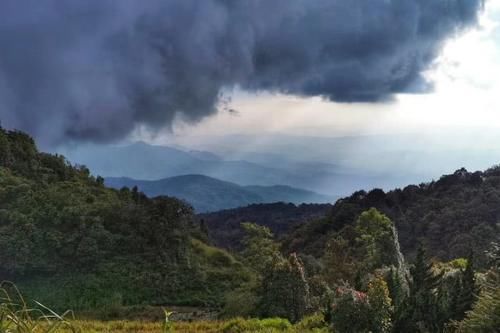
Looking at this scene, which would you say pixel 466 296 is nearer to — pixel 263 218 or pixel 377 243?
pixel 377 243

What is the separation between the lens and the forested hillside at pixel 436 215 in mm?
54219

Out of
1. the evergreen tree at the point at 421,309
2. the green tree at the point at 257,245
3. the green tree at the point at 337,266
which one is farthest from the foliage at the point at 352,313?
the green tree at the point at 257,245

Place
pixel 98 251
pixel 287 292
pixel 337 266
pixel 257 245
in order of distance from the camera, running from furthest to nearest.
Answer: pixel 257 245, pixel 98 251, pixel 337 266, pixel 287 292

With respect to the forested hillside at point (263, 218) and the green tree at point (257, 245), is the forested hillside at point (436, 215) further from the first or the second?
the forested hillside at point (263, 218)

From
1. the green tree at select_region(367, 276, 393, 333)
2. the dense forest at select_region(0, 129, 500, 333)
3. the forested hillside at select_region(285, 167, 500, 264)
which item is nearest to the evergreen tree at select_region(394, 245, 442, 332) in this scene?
the dense forest at select_region(0, 129, 500, 333)

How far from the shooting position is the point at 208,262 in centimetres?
4759

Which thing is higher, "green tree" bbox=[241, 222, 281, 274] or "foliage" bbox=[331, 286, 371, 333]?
"green tree" bbox=[241, 222, 281, 274]

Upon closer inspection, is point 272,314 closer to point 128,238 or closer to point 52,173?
point 128,238

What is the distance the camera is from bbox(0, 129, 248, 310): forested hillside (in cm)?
3688

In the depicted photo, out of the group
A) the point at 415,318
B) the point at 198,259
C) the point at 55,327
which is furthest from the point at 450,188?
the point at 55,327

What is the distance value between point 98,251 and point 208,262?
11070mm

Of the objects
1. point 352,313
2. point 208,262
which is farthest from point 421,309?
point 208,262

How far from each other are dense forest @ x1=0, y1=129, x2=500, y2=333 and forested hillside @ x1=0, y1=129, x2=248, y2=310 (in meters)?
0.08

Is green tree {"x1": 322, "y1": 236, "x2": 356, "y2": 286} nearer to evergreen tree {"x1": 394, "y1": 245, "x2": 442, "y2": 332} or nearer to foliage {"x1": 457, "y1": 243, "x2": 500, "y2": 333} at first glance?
evergreen tree {"x1": 394, "y1": 245, "x2": 442, "y2": 332}
